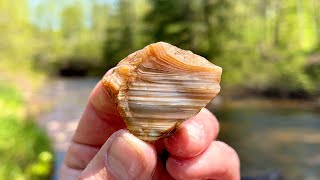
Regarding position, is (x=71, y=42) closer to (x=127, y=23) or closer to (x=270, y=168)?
(x=127, y=23)

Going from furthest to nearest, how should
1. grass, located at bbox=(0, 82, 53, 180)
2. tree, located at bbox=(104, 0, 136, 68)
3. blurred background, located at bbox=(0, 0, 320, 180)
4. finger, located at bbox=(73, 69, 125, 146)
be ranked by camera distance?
tree, located at bbox=(104, 0, 136, 68)
blurred background, located at bbox=(0, 0, 320, 180)
grass, located at bbox=(0, 82, 53, 180)
finger, located at bbox=(73, 69, 125, 146)

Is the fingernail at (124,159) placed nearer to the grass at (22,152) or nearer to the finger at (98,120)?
the finger at (98,120)

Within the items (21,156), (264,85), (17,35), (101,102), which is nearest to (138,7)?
(17,35)

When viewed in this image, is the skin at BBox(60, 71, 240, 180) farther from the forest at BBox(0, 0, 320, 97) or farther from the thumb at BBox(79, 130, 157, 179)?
the forest at BBox(0, 0, 320, 97)

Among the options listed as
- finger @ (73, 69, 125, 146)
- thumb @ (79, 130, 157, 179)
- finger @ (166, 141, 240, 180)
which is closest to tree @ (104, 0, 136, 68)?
finger @ (73, 69, 125, 146)

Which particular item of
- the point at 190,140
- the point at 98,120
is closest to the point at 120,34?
the point at 98,120

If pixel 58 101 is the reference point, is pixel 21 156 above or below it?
above

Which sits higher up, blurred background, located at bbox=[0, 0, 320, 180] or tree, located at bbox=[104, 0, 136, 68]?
blurred background, located at bbox=[0, 0, 320, 180]
